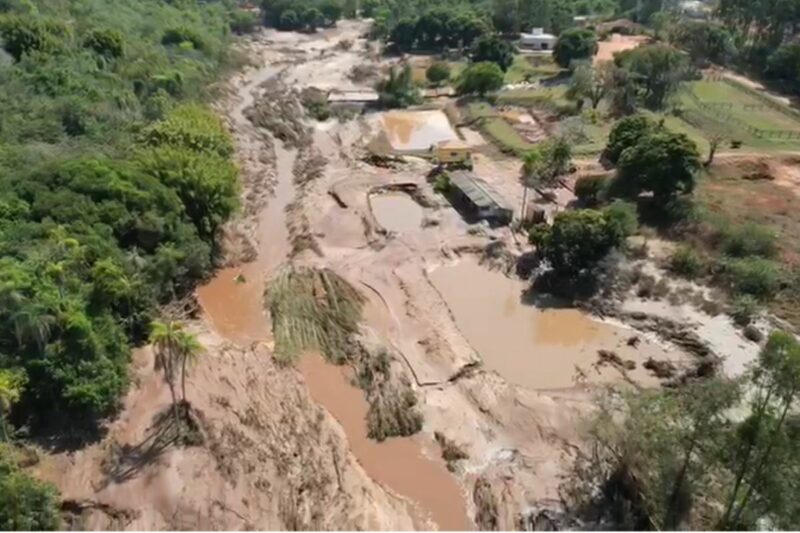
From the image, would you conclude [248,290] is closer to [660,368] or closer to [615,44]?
[660,368]

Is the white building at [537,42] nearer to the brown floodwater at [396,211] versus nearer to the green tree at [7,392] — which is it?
the brown floodwater at [396,211]

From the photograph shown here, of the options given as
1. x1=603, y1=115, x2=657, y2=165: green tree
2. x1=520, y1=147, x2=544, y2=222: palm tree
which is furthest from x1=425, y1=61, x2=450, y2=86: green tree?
x1=603, y1=115, x2=657, y2=165: green tree

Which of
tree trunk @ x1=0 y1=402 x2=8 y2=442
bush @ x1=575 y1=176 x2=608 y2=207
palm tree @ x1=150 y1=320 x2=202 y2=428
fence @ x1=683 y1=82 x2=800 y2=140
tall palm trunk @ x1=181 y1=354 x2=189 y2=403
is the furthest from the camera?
fence @ x1=683 y1=82 x2=800 y2=140

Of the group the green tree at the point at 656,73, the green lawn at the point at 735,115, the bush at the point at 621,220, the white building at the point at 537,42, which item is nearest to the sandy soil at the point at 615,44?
the white building at the point at 537,42

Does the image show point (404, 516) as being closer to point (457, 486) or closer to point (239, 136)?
point (457, 486)

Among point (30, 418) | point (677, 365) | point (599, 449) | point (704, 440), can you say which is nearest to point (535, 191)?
point (677, 365)

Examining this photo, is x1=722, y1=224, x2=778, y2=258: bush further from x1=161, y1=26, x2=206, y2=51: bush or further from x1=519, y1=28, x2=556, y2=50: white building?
x1=161, y1=26, x2=206, y2=51: bush

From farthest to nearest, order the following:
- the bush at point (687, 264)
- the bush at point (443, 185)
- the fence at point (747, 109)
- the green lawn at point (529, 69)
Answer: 1. the green lawn at point (529, 69)
2. the fence at point (747, 109)
3. the bush at point (443, 185)
4. the bush at point (687, 264)
